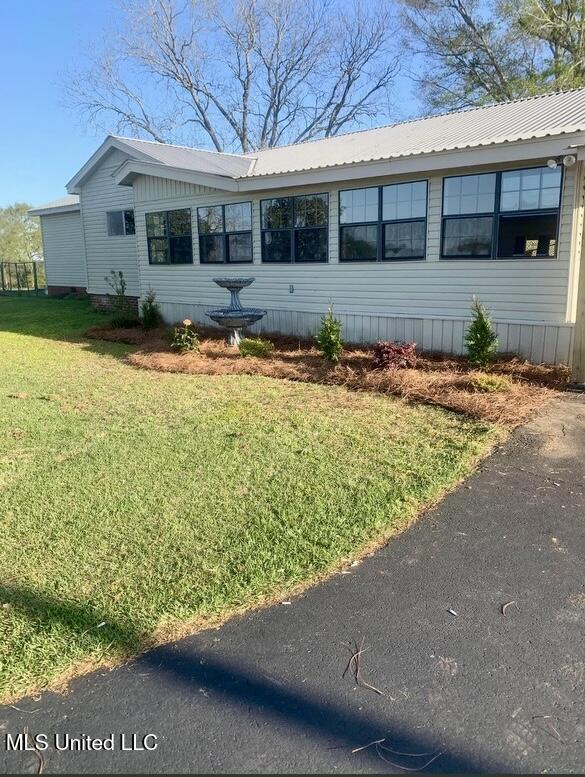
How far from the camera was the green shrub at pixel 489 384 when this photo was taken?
269 inches

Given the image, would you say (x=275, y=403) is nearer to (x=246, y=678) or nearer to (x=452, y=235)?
(x=452, y=235)

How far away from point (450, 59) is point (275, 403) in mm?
21633

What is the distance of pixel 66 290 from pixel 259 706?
917 inches

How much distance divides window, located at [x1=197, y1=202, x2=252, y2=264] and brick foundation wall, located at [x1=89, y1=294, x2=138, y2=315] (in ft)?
13.1

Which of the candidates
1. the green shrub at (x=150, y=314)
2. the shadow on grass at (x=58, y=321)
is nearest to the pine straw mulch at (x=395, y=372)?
the shadow on grass at (x=58, y=321)

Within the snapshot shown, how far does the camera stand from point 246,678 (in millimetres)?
2467

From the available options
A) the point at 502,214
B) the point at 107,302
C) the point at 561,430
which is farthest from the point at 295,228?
the point at 107,302

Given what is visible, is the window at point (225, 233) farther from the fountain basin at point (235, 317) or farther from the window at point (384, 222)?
the window at point (384, 222)

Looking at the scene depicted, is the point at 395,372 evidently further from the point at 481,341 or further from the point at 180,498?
the point at 180,498

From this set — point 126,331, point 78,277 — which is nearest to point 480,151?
point 126,331

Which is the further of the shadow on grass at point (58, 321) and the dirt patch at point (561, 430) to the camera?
the shadow on grass at point (58, 321)

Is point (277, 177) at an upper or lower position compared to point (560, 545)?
upper

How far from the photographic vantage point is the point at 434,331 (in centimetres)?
924

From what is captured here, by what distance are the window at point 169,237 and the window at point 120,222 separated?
348cm
